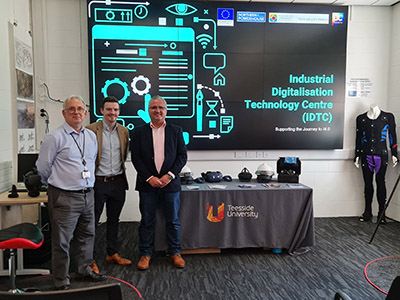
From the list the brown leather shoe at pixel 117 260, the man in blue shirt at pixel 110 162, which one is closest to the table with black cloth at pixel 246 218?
the brown leather shoe at pixel 117 260

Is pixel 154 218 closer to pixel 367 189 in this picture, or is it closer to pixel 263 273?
→ pixel 263 273

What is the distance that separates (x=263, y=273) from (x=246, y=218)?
23.6 inches

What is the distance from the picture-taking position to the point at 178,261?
3297 mm

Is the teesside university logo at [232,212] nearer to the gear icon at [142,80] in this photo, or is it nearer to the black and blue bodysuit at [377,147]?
the gear icon at [142,80]

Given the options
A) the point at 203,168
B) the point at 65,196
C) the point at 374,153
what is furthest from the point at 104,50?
the point at 374,153

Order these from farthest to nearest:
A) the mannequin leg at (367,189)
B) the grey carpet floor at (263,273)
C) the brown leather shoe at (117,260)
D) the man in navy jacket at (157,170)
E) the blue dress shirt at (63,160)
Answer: the mannequin leg at (367,189)
the brown leather shoe at (117,260)
the man in navy jacket at (157,170)
the grey carpet floor at (263,273)
the blue dress shirt at (63,160)

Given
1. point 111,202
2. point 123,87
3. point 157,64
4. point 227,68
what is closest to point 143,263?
point 111,202

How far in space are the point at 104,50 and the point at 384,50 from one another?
4.17 meters

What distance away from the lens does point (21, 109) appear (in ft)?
12.8

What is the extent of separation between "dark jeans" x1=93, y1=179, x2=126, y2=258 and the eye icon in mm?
2688

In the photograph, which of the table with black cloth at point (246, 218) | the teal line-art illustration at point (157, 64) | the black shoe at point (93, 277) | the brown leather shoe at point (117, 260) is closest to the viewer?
the black shoe at point (93, 277)

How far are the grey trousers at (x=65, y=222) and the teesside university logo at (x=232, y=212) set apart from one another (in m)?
1.25

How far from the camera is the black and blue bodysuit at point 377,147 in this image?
477 centimetres

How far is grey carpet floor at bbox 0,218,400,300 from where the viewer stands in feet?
9.18
